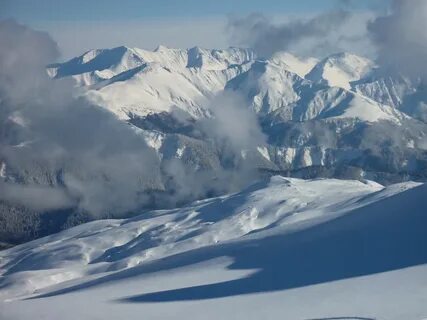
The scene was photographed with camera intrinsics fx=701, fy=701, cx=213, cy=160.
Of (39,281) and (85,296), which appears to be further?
(39,281)

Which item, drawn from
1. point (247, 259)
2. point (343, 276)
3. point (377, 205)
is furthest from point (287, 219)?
point (343, 276)

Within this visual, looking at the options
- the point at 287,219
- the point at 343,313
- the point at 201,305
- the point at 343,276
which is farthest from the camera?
the point at 287,219

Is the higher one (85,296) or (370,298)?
(85,296)

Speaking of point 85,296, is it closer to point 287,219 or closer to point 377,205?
point 377,205

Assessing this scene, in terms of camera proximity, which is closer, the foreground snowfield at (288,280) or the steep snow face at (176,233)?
the foreground snowfield at (288,280)

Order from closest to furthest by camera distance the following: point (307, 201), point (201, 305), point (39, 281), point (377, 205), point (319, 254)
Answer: point (201, 305) < point (319, 254) < point (377, 205) < point (39, 281) < point (307, 201)

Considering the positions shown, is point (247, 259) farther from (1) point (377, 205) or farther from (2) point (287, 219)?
(2) point (287, 219)

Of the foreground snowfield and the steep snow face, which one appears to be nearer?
the foreground snowfield

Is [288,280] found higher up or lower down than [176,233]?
lower down

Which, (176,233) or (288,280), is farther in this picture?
(176,233)
